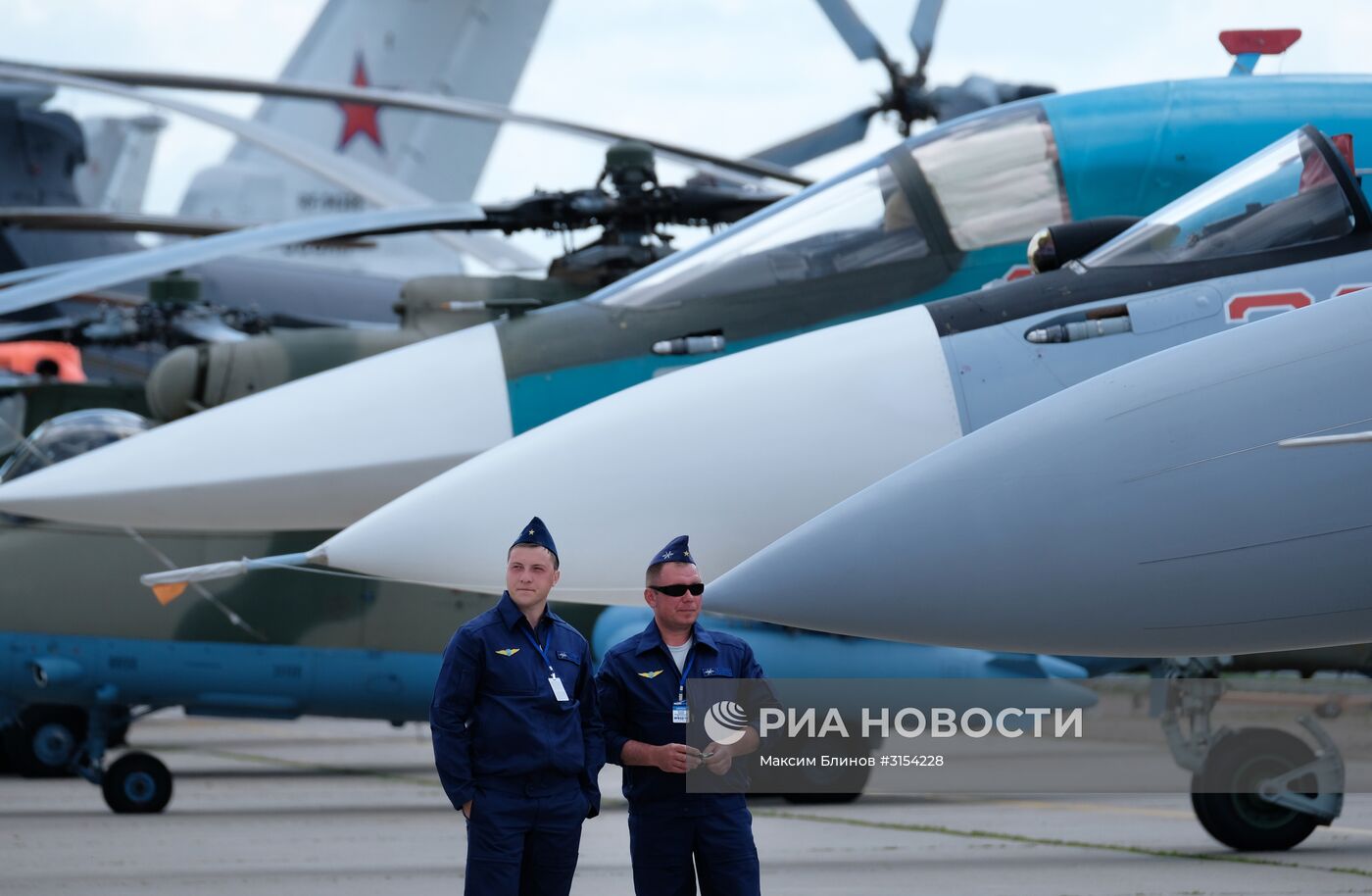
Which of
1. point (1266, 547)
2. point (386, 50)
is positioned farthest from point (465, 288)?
point (386, 50)

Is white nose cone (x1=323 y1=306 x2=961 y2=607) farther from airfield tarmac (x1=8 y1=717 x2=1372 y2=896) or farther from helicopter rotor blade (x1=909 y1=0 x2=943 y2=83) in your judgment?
helicopter rotor blade (x1=909 y1=0 x2=943 y2=83)

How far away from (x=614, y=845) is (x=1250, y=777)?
3.34 meters

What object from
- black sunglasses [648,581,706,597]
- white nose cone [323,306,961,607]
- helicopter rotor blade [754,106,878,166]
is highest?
helicopter rotor blade [754,106,878,166]

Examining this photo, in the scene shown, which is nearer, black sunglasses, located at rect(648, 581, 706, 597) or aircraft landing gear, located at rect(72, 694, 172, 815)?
black sunglasses, located at rect(648, 581, 706, 597)

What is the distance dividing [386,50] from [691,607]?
2389cm

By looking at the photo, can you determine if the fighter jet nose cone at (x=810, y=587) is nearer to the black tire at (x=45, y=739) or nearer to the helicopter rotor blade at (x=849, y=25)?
the black tire at (x=45, y=739)

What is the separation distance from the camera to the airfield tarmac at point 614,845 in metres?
8.22

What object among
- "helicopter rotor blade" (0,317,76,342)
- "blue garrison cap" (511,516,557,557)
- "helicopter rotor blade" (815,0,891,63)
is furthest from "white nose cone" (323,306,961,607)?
"helicopter rotor blade" (0,317,76,342)

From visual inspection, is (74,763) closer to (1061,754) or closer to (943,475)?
(1061,754)

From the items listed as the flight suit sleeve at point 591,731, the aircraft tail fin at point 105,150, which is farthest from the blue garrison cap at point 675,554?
the aircraft tail fin at point 105,150

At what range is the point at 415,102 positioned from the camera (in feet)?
43.9

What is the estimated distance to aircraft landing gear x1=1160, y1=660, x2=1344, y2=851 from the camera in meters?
8.84

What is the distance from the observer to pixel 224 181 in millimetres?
30203

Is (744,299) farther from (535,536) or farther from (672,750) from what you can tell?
(672,750)
